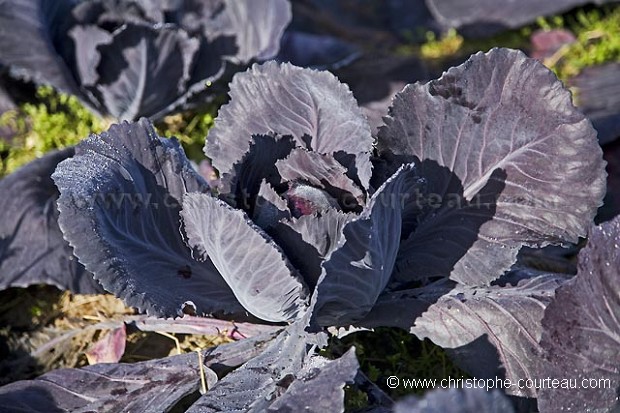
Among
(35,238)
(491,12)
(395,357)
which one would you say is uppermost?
(491,12)

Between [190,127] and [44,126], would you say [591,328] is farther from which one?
[44,126]

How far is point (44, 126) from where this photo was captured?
3240 millimetres

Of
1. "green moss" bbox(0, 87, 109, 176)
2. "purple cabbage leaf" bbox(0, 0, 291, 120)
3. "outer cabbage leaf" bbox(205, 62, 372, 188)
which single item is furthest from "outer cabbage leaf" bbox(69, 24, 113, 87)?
"outer cabbage leaf" bbox(205, 62, 372, 188)

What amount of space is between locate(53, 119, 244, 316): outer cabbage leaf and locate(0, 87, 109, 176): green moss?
4.42ft

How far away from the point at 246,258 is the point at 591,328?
729 mm

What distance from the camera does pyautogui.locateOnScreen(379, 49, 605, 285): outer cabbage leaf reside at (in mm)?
1813

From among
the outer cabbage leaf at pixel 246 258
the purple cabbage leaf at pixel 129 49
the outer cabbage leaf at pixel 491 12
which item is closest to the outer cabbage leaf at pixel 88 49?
the purple cabbage leaf at pixel 129 49

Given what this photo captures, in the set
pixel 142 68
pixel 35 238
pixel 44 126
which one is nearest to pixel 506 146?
pixel 35 238

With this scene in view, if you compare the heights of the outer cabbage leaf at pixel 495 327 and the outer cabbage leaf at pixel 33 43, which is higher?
the outer cabbage leaf at pixel 33 43

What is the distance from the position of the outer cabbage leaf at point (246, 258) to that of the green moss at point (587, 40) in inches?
92.3

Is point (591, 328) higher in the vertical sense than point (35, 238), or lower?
higher

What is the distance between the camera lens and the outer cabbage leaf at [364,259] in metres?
1.65

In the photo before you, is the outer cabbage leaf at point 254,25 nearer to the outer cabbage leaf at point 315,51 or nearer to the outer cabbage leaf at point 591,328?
the outer cabbage leaf at point 315,51

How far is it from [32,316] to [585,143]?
1.72 metres
